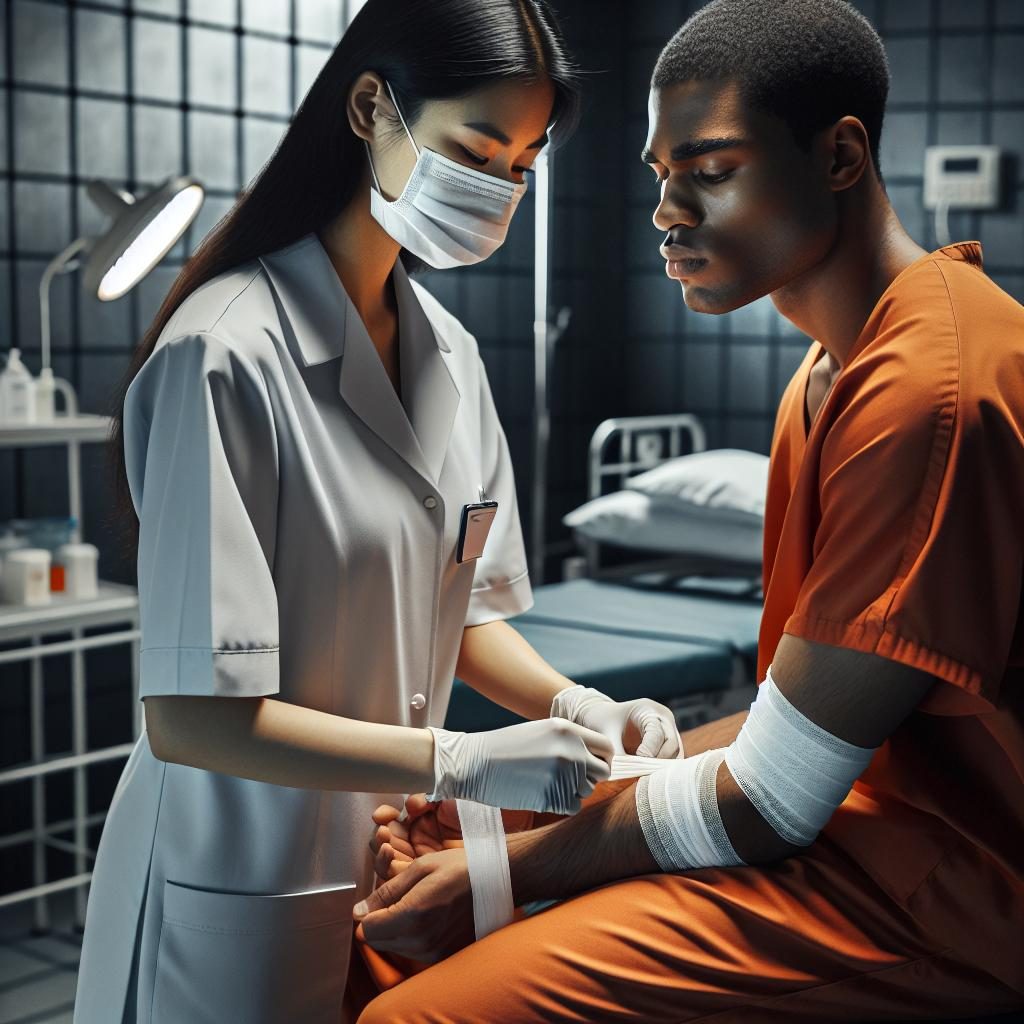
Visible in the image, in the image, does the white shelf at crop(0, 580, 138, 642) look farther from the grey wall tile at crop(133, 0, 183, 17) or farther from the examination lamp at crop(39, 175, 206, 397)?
the grey wall tile at crop(133, 0, 183, 17)

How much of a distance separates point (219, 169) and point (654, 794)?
2.93 m

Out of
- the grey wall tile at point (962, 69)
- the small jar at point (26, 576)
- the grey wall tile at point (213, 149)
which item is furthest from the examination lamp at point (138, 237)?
the grey wall tile at point (962, 69)

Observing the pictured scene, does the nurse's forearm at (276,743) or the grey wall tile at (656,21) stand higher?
the grey wall tile at (656,21)

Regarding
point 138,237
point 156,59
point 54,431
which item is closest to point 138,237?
point 138,237

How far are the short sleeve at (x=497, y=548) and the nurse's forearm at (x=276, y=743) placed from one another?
39cm

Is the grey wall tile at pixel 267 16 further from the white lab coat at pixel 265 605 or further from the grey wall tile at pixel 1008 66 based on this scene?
the white lab coat at pixel 265 605

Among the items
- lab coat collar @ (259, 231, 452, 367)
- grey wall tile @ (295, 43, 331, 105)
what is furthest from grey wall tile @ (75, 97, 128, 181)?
lab coat collar @ (259, 231, 452, 367)

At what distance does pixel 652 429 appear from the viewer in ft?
Answer: 16.3

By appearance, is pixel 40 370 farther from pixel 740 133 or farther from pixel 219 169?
pixel 740 133

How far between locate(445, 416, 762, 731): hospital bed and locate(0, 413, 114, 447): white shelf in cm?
96

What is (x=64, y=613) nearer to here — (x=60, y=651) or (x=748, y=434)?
(x=60, y=651)

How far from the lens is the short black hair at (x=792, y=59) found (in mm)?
1208

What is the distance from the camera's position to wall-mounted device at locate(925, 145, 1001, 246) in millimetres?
4160

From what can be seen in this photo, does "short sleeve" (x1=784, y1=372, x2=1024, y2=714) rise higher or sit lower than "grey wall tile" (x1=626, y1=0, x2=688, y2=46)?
lower
